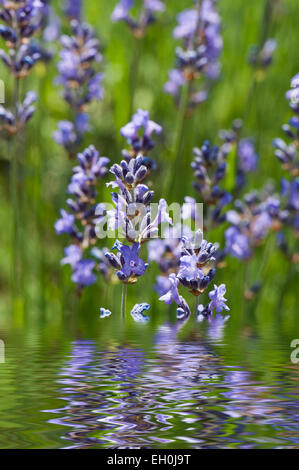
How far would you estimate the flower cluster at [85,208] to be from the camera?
1.17 meters

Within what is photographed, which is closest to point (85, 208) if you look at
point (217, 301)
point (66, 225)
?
point (66, 225)

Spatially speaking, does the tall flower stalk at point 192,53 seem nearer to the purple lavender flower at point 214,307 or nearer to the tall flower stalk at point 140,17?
the tall flower stalk at point 140,17

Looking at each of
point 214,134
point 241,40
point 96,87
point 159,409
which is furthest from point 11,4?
point 241,40

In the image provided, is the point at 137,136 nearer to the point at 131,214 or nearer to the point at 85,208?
the point at 85,208

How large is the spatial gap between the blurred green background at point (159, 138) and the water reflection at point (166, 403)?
1238 mm

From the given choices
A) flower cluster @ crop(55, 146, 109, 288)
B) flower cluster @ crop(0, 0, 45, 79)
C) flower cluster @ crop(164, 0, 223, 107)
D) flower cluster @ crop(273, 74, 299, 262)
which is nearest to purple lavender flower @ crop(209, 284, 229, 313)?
flower cluster @ crop(55, 146, 109, 288)

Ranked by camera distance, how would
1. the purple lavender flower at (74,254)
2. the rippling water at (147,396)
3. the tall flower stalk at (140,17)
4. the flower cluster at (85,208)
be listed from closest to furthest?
the rippling water at (147,396) → the flower cluster at (85,208) → the purple lavender flower at (74,254) → the tall flower stalk at (140,17)

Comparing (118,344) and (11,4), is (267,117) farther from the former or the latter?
(118,344)

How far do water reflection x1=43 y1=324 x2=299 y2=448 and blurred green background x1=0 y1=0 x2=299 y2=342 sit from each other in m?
1.24

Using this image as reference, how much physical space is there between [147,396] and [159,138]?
2.51 metres

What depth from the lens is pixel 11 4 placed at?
157 cm

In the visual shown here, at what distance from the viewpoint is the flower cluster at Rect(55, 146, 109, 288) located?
1173 mm

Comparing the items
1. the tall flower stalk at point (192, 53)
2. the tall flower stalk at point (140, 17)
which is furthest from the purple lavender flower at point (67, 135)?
the tall flower stalk at point (140, 17)

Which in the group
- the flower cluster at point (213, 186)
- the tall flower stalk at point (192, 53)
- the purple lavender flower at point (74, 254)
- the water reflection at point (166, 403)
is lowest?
the water reflection at point (166, 403)
